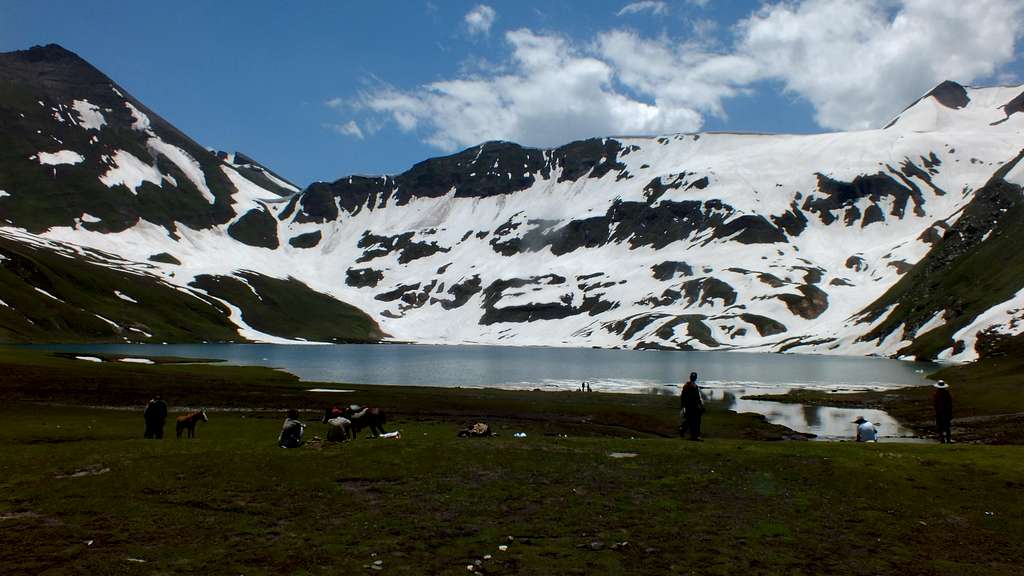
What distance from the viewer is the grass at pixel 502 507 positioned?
1658 centimetres

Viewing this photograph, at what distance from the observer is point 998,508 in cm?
2194

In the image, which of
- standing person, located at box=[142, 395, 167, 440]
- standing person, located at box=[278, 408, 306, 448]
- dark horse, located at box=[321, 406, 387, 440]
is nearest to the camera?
standing person, located at box=[278, 408, 306, 448]

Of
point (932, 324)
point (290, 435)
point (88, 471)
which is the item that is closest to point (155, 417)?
point (290, 435)

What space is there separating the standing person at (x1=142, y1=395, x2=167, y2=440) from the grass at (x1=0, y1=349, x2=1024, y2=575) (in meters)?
2.01

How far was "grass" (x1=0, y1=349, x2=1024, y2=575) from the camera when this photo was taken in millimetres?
16578

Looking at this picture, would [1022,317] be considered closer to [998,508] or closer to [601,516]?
[998,508]

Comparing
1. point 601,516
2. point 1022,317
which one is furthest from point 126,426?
point 1022,317

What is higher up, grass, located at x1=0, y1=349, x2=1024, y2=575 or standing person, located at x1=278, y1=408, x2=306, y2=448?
standing person, located at x1=278, y1=408, x2=306, y2=448

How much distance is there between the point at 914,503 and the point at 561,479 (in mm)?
11004

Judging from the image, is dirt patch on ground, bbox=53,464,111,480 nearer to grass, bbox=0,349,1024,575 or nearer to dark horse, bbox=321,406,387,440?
grass, bbox=0,349,1024,575

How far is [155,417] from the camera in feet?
115

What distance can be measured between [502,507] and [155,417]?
69.8 feet

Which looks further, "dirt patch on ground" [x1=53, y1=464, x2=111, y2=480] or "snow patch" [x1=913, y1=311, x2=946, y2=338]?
"snow patch" [x1=913, y1=311, x2=946, y2=338]

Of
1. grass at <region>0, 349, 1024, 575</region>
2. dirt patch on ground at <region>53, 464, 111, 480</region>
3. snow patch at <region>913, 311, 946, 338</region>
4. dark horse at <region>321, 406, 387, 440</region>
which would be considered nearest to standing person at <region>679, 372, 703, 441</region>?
grass at <region>0, 349, 1024, 575</region>
